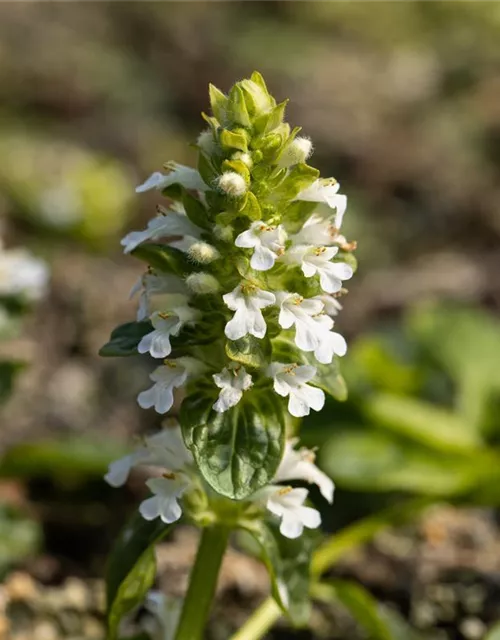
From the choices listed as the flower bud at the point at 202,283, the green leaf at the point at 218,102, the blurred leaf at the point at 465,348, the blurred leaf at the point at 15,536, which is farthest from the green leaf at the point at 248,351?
the blurred leaf at the point at 465,348

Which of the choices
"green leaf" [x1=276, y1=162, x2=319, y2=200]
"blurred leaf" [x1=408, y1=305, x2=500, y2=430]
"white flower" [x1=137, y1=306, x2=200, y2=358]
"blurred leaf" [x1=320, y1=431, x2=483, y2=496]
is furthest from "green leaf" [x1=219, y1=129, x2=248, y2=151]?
"blurred leaf" [x1=408, y1=305, x2=500, y2=430]

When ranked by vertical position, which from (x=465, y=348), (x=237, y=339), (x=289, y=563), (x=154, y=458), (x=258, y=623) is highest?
(x=465, y=348)

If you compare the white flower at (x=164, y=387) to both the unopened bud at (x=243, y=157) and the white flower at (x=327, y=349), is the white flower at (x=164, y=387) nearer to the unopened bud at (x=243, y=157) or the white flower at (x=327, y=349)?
the white flower at (x=327, y=349)

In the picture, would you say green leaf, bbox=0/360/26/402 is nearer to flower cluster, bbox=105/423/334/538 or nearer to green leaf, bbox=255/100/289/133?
flower cluster, bbox=105/423/334/538

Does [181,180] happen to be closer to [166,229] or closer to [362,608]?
[166,229]

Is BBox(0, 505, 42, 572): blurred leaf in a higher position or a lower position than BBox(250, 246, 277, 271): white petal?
lower

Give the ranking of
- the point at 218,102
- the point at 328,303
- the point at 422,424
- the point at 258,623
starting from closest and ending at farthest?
the point at 218,102 → the point at 328,303 → the point at 258,623 → the point at 422,424

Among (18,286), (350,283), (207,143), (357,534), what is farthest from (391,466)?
(350,283)
